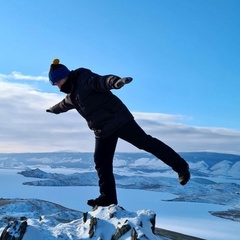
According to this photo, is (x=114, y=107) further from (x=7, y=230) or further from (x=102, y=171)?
(x=7, y=230)

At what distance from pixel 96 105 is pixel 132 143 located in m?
0.98

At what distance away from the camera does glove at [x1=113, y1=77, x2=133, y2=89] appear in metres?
4.92

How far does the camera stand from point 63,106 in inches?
275

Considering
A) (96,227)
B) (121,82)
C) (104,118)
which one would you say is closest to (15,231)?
(96,227)

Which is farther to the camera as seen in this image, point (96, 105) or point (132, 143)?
point (132, 143)

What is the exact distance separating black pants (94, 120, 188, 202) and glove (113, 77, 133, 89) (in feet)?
4.27

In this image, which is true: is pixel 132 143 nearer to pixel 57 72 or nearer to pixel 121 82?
pixel 121 82

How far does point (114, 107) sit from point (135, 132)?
0.59m

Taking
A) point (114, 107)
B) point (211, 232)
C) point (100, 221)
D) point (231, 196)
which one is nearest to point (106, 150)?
point (114, 107)

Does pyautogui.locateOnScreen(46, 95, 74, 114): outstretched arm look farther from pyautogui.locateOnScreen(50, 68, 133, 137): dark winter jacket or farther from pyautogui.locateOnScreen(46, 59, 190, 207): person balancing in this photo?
pyautogui.locateOnScreen(50, 68, 133, 137): dark winter jacket

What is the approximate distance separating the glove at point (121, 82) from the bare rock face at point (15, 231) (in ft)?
9.64

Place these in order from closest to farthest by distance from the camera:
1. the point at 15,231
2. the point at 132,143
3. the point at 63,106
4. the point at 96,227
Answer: the point at 15,231 < the point at 96,227 < the point at 132,143 < the point at 63,106

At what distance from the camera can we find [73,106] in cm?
672

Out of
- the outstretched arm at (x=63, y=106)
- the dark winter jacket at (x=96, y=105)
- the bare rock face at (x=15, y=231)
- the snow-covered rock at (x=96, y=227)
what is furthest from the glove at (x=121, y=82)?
the bare rock face at (x=15, y=231)
